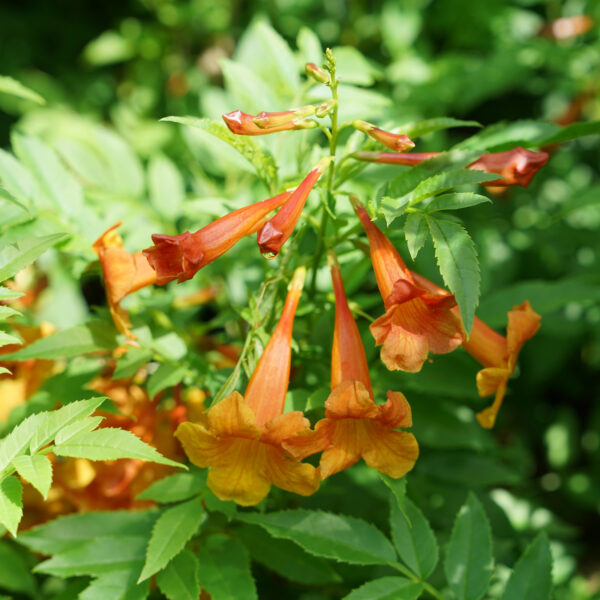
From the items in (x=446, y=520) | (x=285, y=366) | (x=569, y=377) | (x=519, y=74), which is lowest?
(x=569, y=377)

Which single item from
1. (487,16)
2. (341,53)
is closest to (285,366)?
(341,53)

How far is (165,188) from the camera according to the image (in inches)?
113

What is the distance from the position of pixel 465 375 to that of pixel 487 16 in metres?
2.85

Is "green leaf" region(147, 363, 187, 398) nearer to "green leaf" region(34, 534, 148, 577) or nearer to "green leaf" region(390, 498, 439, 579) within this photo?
"green leaf" region(34, 534, 148, 577)

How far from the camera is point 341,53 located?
8.63 feet

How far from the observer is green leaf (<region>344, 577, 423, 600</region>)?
1.64 metres

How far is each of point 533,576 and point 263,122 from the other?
1472 millimetres

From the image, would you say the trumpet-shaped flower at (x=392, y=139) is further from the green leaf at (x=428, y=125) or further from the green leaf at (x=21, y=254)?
the green leaf at (x=21, y=254)

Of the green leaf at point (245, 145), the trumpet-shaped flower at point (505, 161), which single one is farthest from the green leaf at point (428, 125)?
the green leaf at point (245, 145)

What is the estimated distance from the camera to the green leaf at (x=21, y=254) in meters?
1.56

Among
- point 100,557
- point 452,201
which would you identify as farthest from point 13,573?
point 452,201

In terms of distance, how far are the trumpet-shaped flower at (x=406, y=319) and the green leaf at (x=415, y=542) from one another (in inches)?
21.0

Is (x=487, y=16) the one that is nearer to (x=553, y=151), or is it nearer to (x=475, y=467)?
(x=553, y=151)

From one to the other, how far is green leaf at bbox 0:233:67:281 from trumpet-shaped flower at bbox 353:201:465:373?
0.81 m
